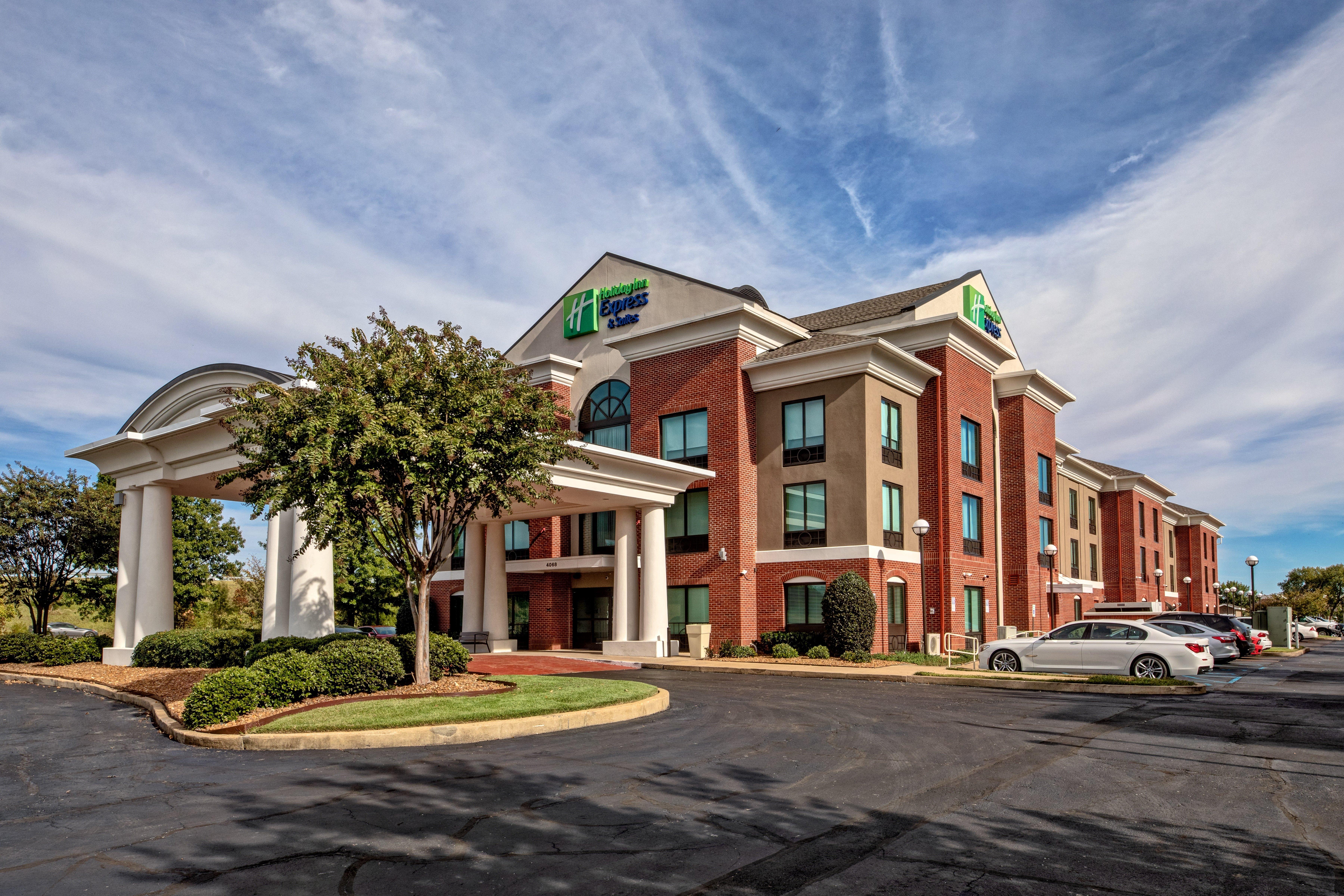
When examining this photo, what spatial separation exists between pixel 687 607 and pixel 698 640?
2648 millimetres

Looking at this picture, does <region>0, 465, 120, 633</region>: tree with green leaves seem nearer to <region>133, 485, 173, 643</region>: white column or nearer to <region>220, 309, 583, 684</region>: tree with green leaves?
<region>133, 485, 173, 643</region>: white column

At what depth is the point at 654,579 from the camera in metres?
30.9

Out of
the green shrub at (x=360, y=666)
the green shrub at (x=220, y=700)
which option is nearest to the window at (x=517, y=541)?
the green shrub at (x=360, y=666)

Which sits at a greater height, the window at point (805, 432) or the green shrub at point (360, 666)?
the window at point (805, 432)

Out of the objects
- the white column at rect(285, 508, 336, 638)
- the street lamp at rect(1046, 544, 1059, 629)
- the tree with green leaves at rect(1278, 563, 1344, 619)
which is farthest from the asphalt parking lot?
the tree with green leaves at rect(1278, 563, 1344, 619)

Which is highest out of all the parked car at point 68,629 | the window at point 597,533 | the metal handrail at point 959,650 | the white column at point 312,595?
the window at point 597,533

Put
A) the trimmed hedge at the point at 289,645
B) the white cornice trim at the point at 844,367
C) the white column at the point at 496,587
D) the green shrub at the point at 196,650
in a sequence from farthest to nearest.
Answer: the white column at the point at 496,587 < the white cornice trim at the point at 844,367 < the green shrub at the point at 196,650 < the trimmed hedge at the point at 289,645

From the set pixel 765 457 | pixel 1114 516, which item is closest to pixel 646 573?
pixel 765 457

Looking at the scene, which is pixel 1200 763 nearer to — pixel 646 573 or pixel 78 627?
pixel 646 573

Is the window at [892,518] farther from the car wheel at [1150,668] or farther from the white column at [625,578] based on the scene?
the car wheel at [1150,668]

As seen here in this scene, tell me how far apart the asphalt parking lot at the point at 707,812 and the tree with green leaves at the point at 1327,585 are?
106177 millimetres

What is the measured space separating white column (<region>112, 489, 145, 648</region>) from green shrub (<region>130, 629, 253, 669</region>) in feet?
12.1

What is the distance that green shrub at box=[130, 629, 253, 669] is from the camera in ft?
75.1

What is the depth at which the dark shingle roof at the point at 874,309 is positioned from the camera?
37.8 meters
